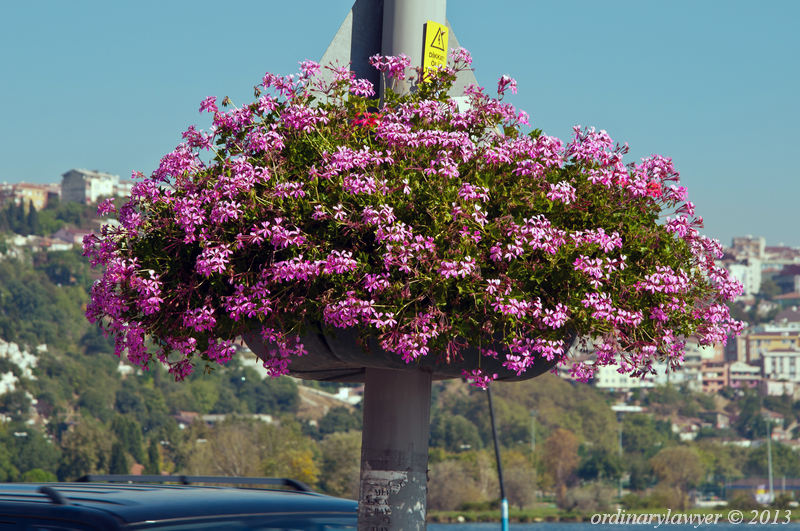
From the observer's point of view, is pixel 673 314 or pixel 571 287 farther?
pixel 673 314

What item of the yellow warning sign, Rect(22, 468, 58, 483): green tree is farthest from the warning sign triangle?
Rect(22, 468, 58, 483): green tree

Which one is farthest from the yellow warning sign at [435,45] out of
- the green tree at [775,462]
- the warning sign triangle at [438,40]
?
the green tree at [775,462]

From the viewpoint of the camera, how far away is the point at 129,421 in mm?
105125

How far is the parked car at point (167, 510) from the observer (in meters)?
2.63

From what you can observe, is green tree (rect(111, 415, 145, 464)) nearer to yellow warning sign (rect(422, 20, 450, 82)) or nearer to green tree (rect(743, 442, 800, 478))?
green tree (rect(743, 442, 800, 478))

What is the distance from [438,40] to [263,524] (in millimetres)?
1745

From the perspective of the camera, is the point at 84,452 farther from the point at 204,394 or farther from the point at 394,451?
the point at 394,451

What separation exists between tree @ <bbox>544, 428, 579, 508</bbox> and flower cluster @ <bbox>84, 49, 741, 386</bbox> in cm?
11562

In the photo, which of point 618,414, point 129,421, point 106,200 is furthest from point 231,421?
point 106,200

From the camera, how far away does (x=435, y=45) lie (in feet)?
11.4

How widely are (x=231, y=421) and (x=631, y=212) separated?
338ft

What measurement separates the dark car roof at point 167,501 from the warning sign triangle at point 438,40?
1.59 m

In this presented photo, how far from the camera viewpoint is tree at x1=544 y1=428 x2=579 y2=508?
116 metres

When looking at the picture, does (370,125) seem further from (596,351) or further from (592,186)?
(596,351)
